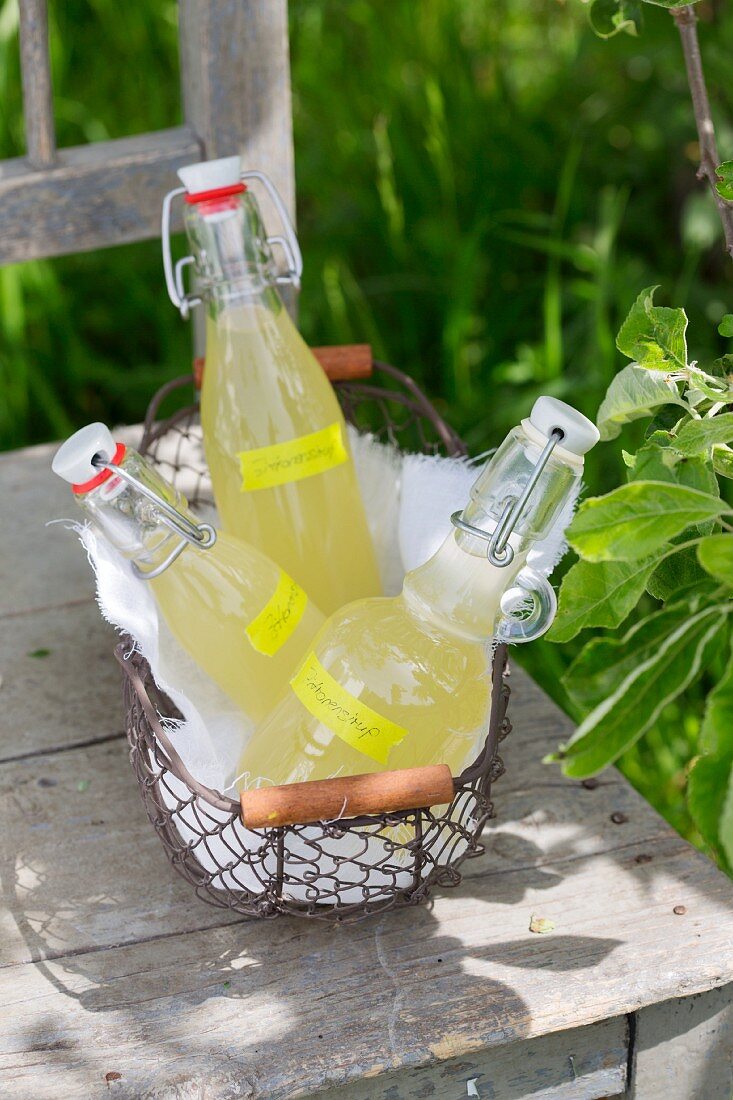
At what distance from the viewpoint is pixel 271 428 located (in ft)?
2.61

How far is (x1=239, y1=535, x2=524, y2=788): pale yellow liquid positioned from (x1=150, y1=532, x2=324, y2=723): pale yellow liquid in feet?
0.27

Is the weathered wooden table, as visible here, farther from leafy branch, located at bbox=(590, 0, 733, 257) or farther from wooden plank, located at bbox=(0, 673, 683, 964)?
leafy branch, located at bbox=(590, 0, 733, 257)

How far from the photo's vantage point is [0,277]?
1417 mm

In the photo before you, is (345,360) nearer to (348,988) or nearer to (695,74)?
(695,74)

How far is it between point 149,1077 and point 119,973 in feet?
0.24

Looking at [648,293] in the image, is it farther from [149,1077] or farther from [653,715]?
[149,1077]

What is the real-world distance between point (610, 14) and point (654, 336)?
0.90 ft

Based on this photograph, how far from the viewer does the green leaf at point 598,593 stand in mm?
488

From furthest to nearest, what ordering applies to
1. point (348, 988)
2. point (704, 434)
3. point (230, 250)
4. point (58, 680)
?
point (58, 680) → point (230, 250) → point (348, 988) → point (704, 434)

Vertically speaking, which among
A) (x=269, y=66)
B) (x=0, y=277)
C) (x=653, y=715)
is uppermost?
(x=269, y=66)

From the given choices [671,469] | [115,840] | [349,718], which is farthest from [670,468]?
[115,840]

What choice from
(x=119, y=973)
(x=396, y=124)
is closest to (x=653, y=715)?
(x=119, y=973)

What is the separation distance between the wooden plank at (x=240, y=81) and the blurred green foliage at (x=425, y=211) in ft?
1.43

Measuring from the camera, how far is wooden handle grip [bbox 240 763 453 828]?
0.53 m
